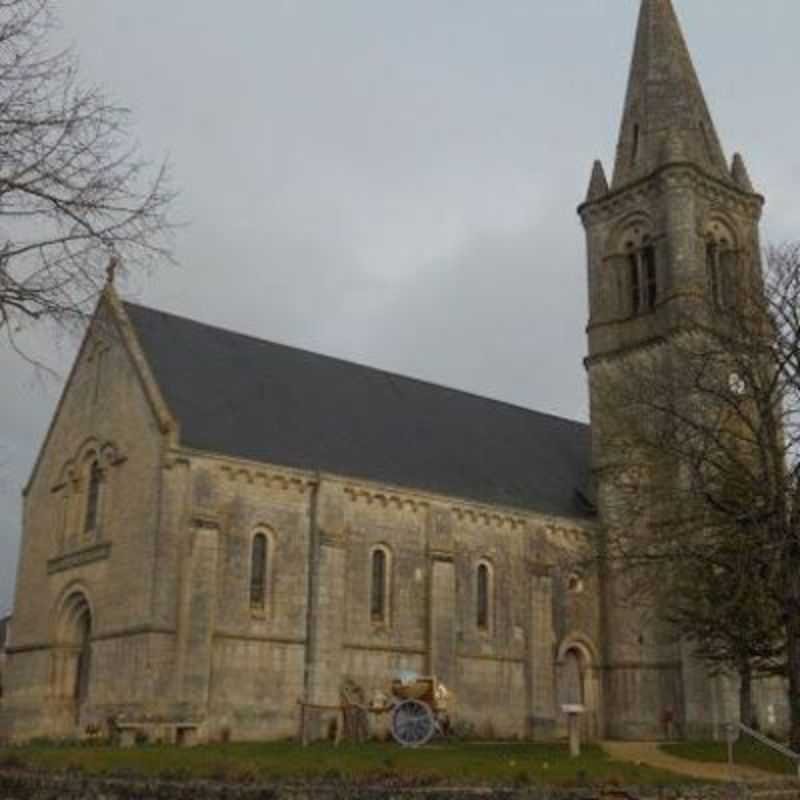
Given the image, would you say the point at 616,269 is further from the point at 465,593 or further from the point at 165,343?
the point at 165,343

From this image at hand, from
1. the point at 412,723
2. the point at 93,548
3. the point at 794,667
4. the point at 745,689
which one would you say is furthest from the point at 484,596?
the point at 794,667

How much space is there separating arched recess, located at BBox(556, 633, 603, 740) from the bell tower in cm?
54

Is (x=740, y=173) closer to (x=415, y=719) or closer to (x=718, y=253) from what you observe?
(x=718, y=253)

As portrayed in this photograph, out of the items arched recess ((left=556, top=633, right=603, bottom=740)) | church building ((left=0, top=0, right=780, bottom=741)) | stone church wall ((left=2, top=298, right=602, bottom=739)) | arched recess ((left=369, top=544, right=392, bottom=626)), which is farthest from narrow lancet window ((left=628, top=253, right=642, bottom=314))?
arched recess ((left=369, top=544, right=392, bottom=626))

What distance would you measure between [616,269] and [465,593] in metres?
17.4

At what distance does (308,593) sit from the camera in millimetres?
35062

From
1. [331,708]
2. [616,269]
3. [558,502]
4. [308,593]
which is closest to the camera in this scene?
[331,708]

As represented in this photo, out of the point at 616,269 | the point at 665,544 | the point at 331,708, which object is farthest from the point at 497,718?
the point at 616,269

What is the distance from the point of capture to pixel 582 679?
4206cm

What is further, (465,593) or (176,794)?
(465,593)

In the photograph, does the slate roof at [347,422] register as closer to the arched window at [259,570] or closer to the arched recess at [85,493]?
the arched window at [259,570]

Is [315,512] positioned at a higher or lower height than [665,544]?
higher

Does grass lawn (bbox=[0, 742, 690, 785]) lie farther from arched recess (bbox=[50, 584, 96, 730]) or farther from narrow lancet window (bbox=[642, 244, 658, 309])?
narrow lancet window (bbox=[642, 244, 658, 309])

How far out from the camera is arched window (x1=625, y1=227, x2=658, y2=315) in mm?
46906
